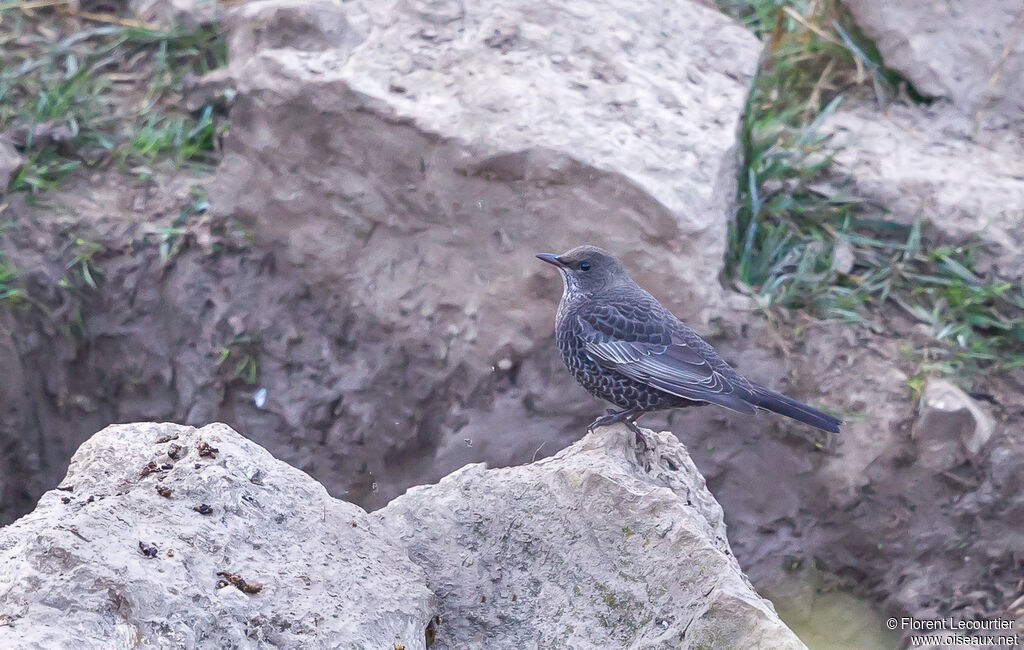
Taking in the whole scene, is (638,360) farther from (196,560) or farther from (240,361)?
(240,361)

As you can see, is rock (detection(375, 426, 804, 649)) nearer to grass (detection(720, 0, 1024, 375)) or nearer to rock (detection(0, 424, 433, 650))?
rock (detection(0, 424, 433, 650))

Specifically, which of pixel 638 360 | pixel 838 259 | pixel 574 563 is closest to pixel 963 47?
pixel 838 259

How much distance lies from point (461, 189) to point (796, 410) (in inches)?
90.6

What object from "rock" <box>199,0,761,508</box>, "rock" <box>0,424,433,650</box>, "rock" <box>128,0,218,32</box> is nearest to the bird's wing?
"rock" <box>199,0,761,508</box>

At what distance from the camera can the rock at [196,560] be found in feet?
7.57

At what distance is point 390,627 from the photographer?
8.66ft

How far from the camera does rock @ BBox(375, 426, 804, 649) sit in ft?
9.05

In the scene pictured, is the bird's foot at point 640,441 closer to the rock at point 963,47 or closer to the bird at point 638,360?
the bird at point 638,360

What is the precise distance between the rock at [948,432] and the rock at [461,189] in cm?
120

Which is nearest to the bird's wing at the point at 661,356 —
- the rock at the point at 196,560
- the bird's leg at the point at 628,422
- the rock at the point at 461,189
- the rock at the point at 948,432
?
the bird's leg at the point at 628,422

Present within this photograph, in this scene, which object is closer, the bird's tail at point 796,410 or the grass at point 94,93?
the bird's tail at point 796,410

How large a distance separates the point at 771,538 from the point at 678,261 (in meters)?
1.53

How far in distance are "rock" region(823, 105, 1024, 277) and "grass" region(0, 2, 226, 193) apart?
4.05 meters

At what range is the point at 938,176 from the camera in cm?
596
